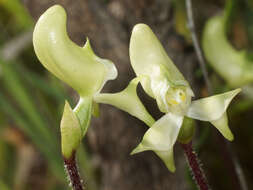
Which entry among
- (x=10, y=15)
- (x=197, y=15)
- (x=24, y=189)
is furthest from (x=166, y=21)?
(x=24, y=189)

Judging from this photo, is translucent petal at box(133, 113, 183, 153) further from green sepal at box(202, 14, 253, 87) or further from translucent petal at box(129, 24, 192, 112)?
green sepal at box(202, 14, 253, 87)

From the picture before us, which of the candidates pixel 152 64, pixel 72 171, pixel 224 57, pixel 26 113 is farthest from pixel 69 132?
pixel 26 113

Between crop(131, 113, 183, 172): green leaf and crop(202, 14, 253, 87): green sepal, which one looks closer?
crop(131, 113, 183, 172): green leaf

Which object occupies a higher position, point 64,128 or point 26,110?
point 64,128

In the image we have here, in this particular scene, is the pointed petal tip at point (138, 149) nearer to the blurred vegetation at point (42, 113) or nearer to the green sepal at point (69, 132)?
the green sepal at point (69, 132)

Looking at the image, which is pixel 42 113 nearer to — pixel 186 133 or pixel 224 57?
pixel 224 57

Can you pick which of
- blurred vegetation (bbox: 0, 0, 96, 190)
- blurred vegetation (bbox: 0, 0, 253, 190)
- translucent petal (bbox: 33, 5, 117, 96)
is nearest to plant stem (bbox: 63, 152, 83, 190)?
translucent petal (bbox: 33, 5, 117, 96)

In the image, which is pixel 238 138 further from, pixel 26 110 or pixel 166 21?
pixel 26 110
